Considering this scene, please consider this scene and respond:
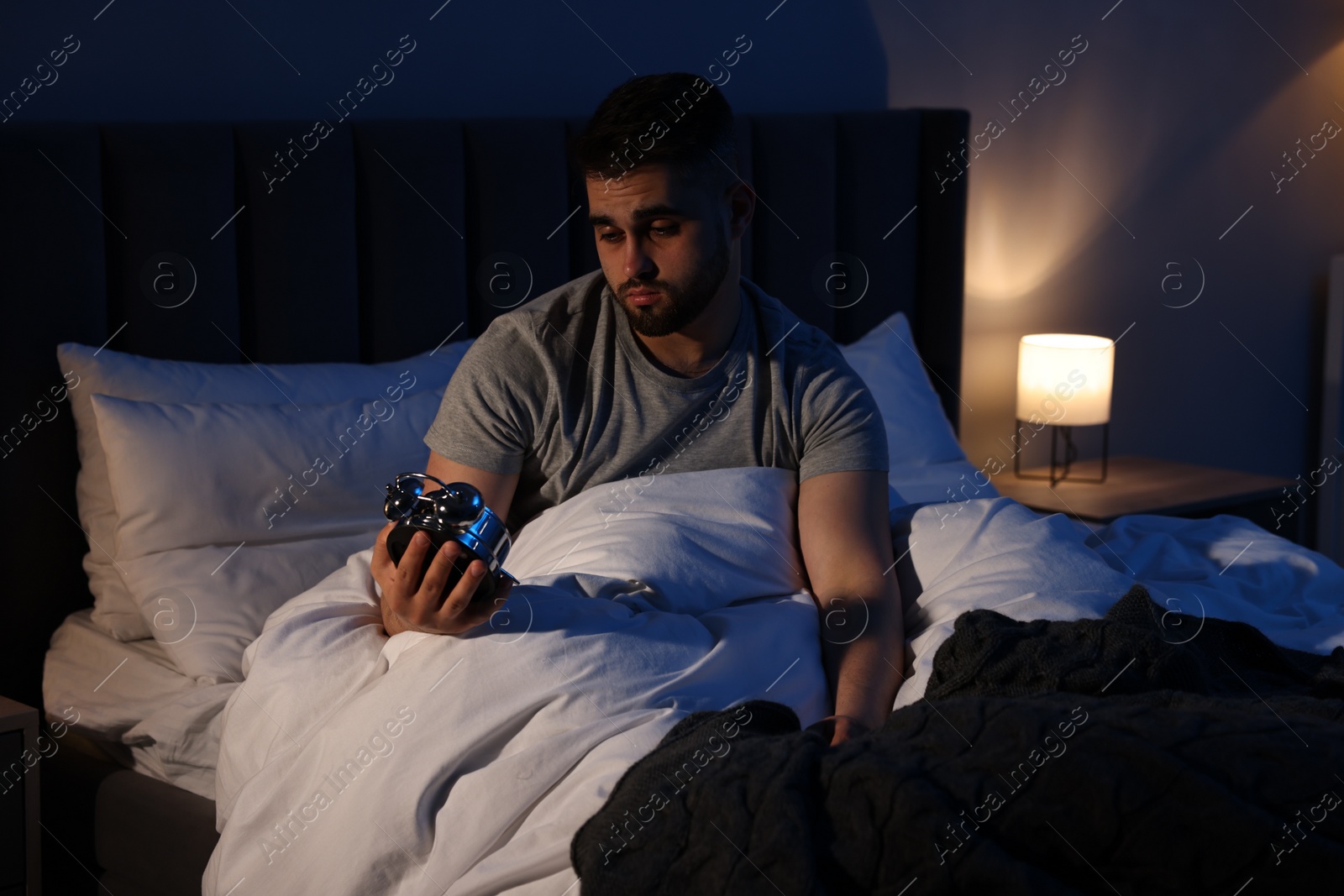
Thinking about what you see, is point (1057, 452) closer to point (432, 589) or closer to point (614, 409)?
point (614, 409)

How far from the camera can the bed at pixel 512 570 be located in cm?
102

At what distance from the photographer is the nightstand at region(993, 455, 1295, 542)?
2652mm

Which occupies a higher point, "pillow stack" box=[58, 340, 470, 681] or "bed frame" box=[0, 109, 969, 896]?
"bed frame" box=[0, 109, 969, 896]

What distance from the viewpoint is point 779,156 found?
2.49m

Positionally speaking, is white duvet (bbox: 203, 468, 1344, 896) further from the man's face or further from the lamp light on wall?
the lamp light on wall

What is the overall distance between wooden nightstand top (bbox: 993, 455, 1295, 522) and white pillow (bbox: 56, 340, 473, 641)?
1.44m

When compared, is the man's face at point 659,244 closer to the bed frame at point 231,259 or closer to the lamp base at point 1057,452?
the bed frame at point 231,259

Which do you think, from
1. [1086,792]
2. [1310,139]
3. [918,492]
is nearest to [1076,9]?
[1310,139]

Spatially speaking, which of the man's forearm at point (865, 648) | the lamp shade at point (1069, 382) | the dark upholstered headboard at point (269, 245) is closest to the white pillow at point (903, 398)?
the dark upholstered headboard at point (269, 245)

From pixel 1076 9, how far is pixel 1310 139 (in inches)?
39.2

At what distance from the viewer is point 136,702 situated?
1.61m

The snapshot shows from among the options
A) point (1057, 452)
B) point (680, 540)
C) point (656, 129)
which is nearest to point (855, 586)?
point (680, 540)

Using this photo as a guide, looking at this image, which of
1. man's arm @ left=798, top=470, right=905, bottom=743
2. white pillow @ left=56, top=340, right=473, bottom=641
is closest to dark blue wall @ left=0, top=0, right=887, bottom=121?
white pillow @ left=56, top=340, right=473, bottom=641

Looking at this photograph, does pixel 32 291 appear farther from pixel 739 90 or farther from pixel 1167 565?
pixel 1167 565
